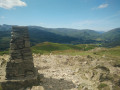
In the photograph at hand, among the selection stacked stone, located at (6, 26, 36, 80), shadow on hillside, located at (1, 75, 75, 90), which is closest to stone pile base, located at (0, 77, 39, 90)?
shadow on hillside, located at (1, 75, 75, 90)

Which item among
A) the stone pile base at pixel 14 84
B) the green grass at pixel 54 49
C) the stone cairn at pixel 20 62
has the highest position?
the stone cairn at pixel 20 62

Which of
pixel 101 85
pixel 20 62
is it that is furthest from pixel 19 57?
pixel 101 85

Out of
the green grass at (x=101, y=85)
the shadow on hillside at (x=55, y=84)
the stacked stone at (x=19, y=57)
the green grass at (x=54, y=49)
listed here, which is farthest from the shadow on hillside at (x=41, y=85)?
the green grass at (x=54, y=49)

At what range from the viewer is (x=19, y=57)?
39.6 feet

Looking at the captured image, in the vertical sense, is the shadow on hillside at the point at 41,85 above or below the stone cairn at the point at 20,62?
below

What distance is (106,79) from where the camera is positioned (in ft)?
44.8

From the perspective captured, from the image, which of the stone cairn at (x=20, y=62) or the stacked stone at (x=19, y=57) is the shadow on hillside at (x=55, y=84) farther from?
the stacked stone at (x=19, y=57)

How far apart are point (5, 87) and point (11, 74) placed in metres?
1.34

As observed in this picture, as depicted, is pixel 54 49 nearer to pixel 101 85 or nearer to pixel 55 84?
pixel 55 84

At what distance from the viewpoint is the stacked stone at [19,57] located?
11.8m

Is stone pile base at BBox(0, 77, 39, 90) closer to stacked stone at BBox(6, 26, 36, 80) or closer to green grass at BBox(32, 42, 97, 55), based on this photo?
stacked stone at BBox(6, 26, 36, 80)

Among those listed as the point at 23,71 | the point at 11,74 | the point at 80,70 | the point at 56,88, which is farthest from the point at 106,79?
the point at 11,74

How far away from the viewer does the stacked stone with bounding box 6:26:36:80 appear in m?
11.8

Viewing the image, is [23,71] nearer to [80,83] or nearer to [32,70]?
[32,70]
